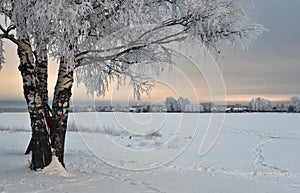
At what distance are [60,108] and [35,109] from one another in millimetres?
560

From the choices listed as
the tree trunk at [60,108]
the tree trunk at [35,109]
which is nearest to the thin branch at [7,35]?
the tree trunk at [35,109]

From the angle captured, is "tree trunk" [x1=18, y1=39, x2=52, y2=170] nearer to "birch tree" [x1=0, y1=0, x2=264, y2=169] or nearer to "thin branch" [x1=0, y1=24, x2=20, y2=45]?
"birch tree" [x1=0, y1=0, x2=264, y2=169]

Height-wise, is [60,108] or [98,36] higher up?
[98,36]

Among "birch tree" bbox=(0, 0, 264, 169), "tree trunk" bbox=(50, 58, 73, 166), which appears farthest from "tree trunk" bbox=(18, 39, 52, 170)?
"tree trunk" bbox=(50, 58, 73, 166)

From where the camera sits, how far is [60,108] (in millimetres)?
8125

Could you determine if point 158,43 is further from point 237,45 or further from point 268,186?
point 268,186

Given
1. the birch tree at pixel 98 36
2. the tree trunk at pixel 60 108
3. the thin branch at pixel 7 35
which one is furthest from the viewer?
the tree trunk at pixel 60 108

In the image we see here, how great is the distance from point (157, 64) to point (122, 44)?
4.83 feet

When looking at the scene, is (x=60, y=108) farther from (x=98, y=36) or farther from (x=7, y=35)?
(x=98, y=36)

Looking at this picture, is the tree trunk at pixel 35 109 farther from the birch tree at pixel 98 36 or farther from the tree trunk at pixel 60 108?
the tree trunk at pixel 60 108

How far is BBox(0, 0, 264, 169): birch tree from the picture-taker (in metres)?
5.86

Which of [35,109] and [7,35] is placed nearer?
[7,35]

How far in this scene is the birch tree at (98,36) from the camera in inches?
231

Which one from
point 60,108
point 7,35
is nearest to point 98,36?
point 7,35
